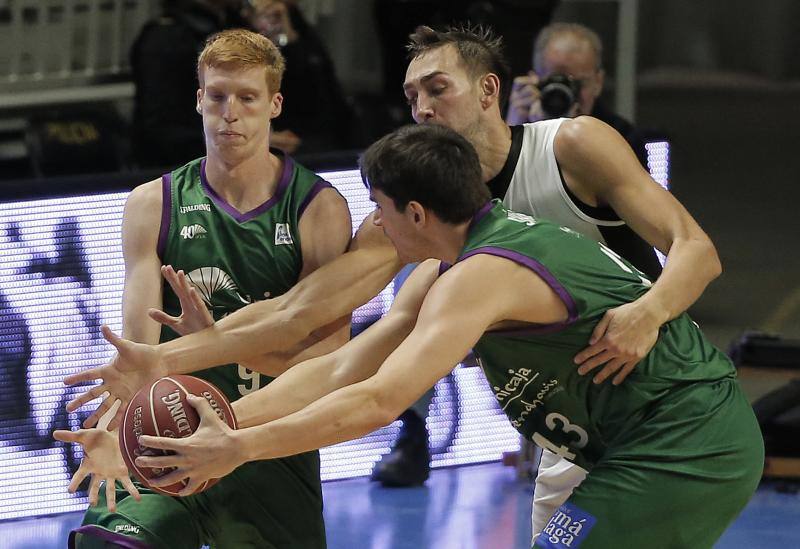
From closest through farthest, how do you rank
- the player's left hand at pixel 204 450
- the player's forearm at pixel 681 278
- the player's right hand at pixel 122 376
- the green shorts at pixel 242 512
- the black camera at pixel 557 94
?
the player's left hand at pixel 204 450 < the player's forearm at pixel 681 278 < the player's right hand at pixel 122 376 < the green shorts at pixel 242 512 < the black camera at pixel 557 94

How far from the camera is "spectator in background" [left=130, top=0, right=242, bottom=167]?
8.35 meters

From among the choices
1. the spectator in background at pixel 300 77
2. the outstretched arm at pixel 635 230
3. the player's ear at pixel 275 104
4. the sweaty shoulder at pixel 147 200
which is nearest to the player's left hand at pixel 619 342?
the outstretched arm at pixel 635 230

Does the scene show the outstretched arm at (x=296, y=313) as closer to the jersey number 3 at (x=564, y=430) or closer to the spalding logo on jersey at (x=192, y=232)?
the spalding logo on jersey at (x=192, y=232)

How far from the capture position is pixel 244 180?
522 centimetres

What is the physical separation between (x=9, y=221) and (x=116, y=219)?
471mm

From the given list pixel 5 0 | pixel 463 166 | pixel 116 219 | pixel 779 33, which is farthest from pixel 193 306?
pixel 779 33

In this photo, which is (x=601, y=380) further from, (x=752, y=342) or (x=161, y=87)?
(x=161, y=87)

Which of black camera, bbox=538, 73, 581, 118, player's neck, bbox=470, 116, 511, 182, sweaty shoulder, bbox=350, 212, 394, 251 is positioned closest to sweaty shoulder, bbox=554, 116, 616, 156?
player's neck, bbox=470, 116, 511, 182

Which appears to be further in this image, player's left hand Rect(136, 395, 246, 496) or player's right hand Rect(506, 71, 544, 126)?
player's right hand Rect(506, 71, 544, 126)

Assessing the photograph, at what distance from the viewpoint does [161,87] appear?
8.38 metres

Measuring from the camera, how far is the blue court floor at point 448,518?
6.82 m

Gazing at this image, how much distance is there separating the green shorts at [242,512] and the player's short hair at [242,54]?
1.29 metres

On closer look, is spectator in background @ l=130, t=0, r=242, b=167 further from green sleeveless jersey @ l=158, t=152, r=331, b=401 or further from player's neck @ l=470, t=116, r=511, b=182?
player's neck @ l=470, t=116, r=511, b=182

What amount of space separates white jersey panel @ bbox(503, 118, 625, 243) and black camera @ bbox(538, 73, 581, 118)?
213 centimetres
